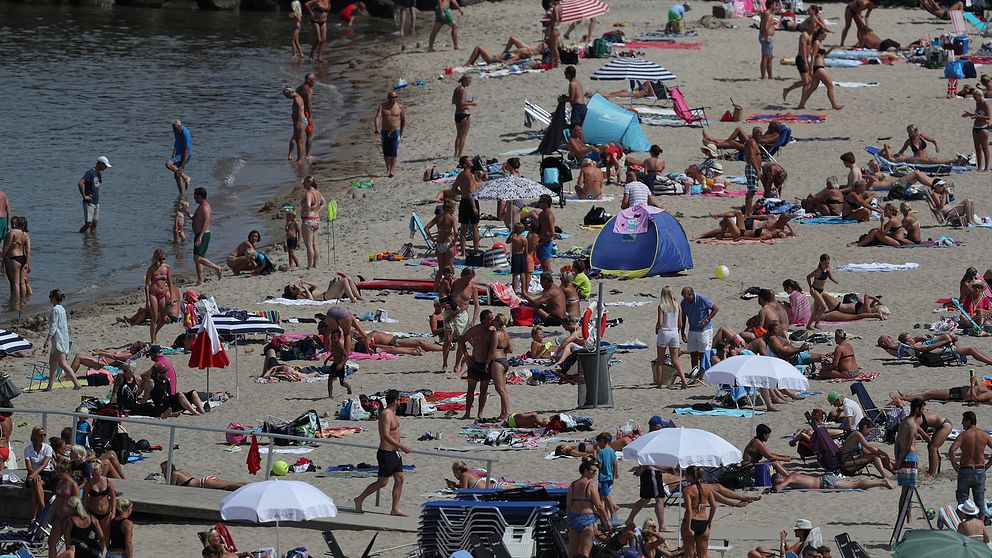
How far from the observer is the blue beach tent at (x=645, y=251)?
21312mm

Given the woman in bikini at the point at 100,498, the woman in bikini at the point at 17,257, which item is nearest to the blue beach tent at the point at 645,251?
the woman in bikini at the point at 17,257

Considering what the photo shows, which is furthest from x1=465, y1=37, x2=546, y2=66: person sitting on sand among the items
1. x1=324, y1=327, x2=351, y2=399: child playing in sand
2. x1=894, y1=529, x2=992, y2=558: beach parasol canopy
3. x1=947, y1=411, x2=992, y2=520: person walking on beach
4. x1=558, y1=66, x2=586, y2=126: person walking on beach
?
x1=894, y1=529, x2=992, y2=558: beach parasol canopy

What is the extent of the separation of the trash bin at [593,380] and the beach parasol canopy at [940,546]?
19.5 feet

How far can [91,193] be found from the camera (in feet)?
82.7

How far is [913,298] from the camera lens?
2020 centimetres

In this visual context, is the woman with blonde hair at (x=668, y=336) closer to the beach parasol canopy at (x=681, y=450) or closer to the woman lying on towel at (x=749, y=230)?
the beach parasol canopy at (x=681, y=450)

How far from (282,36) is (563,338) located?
85.8 feet

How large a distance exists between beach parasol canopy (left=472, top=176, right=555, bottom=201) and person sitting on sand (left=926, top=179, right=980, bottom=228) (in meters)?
6.04

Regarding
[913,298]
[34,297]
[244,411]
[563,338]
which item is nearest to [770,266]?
[913,298]

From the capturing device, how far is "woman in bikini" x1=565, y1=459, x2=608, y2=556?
38.2ft

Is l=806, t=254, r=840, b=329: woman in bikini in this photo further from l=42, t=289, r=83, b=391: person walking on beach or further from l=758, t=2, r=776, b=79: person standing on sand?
l=758, t=2, r=776, b=79: person standing on sand

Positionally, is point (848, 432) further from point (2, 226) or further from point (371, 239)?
point (2, 226)

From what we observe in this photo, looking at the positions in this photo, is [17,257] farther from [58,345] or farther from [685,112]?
[685,112]

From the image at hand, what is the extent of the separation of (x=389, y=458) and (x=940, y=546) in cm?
470
